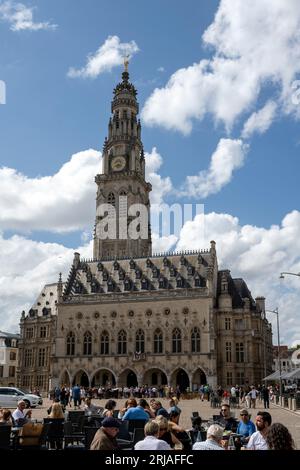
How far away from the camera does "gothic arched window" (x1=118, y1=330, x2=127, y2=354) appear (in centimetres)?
6462

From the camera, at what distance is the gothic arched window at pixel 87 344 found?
66188 millimetres

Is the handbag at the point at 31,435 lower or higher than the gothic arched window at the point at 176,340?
lower

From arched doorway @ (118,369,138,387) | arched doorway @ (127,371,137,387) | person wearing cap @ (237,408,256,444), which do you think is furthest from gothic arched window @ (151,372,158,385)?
person wearing cap @ (237,408,256,444)

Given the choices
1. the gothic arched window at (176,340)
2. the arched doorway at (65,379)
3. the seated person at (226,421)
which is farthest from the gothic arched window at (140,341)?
the seated person at (226,421)

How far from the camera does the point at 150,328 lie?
209 feet

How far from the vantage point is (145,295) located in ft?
214

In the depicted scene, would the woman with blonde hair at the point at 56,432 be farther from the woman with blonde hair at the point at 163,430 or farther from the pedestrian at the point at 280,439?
the pedestrian at the point at 280,439

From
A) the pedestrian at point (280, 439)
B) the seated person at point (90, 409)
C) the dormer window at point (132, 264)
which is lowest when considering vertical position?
the seated person at point (90, 409)

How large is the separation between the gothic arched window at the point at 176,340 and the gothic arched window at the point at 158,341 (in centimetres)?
151

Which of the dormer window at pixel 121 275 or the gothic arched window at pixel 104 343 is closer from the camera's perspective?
the gothic arched window at pixel 104 343

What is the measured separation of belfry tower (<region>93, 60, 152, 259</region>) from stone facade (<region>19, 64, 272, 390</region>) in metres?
6.76

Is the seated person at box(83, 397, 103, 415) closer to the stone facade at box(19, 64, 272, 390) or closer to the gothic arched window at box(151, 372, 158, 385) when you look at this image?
the stone facade at box(19, 64, 272, 390)
